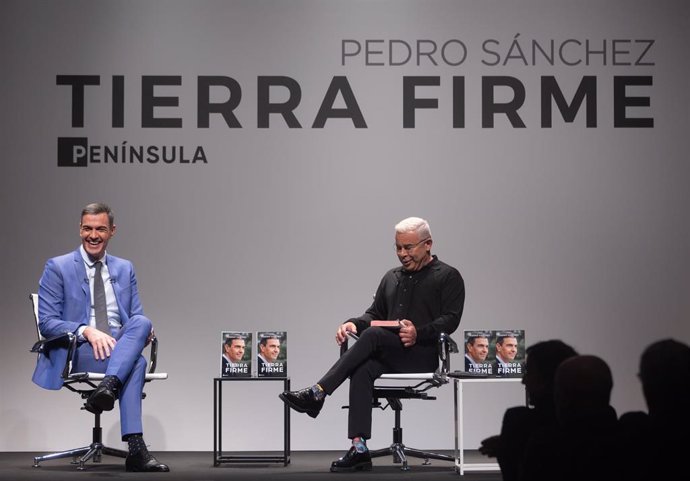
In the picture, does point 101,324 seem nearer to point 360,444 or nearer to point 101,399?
point 101,399

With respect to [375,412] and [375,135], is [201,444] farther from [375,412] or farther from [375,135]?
[375,135]

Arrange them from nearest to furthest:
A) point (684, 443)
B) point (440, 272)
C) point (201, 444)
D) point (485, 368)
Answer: point (684, 443) < point (485, 368) < point (440, 272) < point (201, 444)

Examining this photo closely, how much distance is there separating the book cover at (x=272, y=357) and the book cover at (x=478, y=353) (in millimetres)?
977

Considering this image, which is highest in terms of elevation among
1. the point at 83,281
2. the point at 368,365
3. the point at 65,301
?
the point at 83,281

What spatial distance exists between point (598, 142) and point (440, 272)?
1.81 metres

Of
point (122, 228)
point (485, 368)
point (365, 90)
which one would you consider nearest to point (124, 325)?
point (122, 228)

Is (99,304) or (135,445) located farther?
(99,304)

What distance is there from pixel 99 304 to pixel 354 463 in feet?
5.34

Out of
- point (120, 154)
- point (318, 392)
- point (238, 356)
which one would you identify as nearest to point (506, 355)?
point (318, 392)

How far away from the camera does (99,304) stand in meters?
5.61

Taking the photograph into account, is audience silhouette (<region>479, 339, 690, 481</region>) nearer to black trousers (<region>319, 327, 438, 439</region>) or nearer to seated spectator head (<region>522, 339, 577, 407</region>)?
seated spectator head (<region>522, 339, 577, 407</region>)

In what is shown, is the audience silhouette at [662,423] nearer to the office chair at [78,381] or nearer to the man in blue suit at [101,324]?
the man in blue suit at [101,324]

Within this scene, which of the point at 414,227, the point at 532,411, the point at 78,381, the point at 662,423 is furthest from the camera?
the point at 414,227

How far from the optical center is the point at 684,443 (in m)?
2.31
